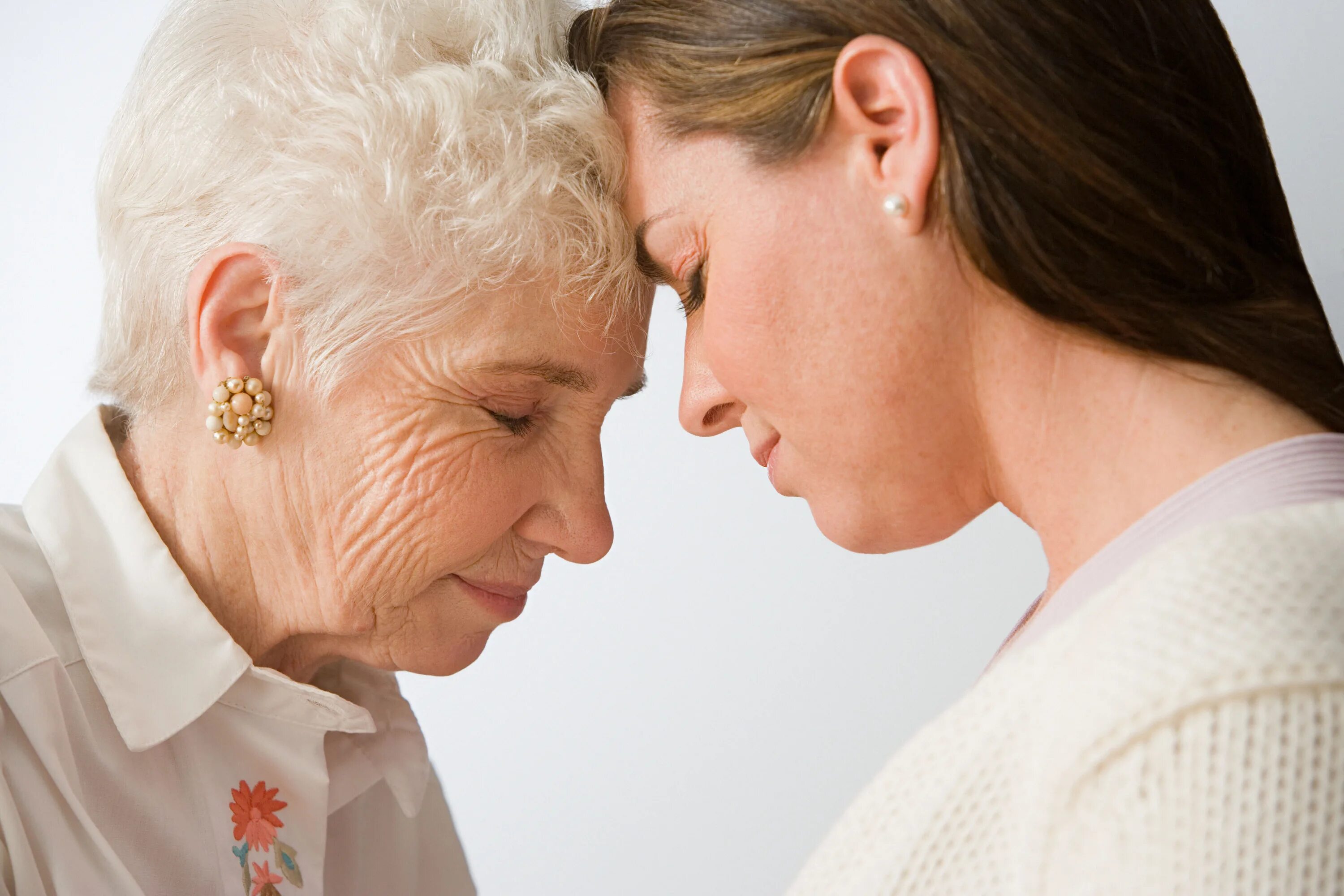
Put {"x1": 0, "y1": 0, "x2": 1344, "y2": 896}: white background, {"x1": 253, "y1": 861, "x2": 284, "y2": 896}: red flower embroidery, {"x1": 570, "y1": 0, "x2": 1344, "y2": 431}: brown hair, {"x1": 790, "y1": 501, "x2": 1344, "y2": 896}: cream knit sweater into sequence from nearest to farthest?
{"x1": 790, "y1": 501, "x2": 1344, "y2": 896}: cream knit sweater < {"x1": 570, "y1": 0, "x2": 1344, "y2": 431}: brown hair < {"x1": 253, "y1": 861, "x2": 284, "y2": 896}: red flower embroidery < {"x1": 0, "y1": 0, "x2": 1344, "y2": 896}: white background

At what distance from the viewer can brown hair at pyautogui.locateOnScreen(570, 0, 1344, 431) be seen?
903 millimetres

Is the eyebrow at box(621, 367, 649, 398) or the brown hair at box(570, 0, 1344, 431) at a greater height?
the brown hair at box(570, 0, 1344, 431)

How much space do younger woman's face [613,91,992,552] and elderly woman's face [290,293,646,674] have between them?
0.20 metres

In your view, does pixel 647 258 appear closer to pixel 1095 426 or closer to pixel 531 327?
pixel 531 327

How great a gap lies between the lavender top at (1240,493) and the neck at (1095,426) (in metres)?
0.02

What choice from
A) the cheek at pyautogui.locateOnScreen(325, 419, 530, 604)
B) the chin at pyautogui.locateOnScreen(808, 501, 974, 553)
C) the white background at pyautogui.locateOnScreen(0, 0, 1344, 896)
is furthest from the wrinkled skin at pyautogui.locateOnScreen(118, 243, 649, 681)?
the white background at pyautogui.locateOnScreen(0, 0, 1344, 896)

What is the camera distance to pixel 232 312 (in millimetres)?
1263

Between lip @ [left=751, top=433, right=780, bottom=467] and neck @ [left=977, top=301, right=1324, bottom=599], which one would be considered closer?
neck @ [left=977, top=301, right=1324, bottom=599]

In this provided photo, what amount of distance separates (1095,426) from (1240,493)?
14 centimetres

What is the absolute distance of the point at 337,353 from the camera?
4.16ft

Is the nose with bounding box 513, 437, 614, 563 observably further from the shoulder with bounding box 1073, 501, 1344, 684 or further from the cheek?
the shoulder with bounding box 1073, 501, 1344, 684

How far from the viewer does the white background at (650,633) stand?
2.01m

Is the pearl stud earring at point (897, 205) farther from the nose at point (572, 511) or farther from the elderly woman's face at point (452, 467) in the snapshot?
the nose at point (572, 511)

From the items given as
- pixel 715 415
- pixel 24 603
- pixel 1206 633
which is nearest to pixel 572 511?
pixel 715 415
